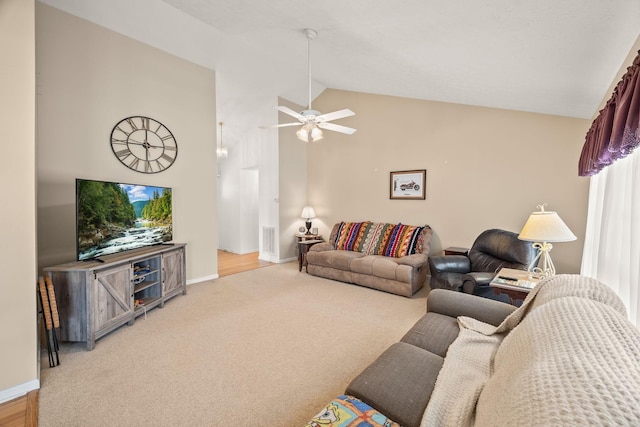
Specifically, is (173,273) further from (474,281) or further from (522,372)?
(522,372)

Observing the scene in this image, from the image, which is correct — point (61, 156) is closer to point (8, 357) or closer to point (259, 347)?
point (8, 357)

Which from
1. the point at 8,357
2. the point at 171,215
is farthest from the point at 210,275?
the point at 8,357

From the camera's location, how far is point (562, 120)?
11.4 ft

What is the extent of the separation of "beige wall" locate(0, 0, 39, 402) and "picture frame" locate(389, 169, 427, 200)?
450 cm

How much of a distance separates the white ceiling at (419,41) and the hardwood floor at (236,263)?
339 cm

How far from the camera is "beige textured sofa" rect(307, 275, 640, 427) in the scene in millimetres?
639

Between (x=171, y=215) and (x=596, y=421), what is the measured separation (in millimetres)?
4310

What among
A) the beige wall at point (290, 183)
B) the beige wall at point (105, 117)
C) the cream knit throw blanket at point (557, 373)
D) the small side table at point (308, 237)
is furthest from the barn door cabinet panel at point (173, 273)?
the cream knit throw blanket at point (557, 373)

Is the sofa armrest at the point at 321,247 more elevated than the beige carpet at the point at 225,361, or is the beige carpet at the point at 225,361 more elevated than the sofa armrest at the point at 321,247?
the sofa armrest at the point at 321,247

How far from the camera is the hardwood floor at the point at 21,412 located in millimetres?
1699

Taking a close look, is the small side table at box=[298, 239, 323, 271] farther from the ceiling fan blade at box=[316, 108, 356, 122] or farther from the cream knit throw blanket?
the cream knit throw blanket

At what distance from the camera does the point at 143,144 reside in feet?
12.3

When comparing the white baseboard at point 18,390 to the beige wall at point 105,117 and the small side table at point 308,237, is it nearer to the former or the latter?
the beige wall at point 105,117

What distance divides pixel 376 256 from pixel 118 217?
349 cm
